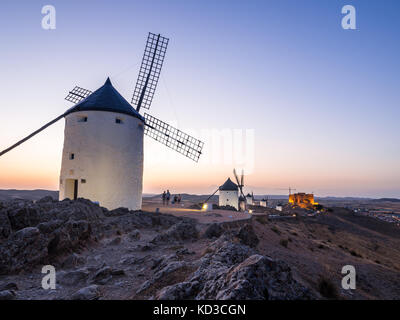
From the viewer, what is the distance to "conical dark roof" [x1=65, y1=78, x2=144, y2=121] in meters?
15.5

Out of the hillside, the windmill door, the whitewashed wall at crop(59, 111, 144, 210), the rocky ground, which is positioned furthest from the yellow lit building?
the hillside

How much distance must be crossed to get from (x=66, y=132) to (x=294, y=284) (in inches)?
687

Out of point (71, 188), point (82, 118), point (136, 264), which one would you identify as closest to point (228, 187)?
point (71, 188)

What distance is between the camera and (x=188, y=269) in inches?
181

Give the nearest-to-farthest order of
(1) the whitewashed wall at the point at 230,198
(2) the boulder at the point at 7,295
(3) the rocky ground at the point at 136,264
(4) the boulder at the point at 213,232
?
(3) the rocky ground at the point at 136,264 < (2) the boulder at the point at 7,295 < (4) the boulder at the point at 213,232 < (1) the whitewashed wall at the point at 230,198

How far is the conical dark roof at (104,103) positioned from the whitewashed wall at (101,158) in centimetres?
30

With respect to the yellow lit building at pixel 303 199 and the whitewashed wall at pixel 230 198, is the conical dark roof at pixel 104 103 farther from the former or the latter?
the yellow lit building at pixel 303 199

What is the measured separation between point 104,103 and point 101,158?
4.09 meters

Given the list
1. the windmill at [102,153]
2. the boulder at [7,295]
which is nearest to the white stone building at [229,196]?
the windmill at [102,153]

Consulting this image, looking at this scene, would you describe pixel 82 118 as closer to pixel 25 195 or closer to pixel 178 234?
pixel 178 234

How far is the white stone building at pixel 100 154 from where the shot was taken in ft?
48.9
